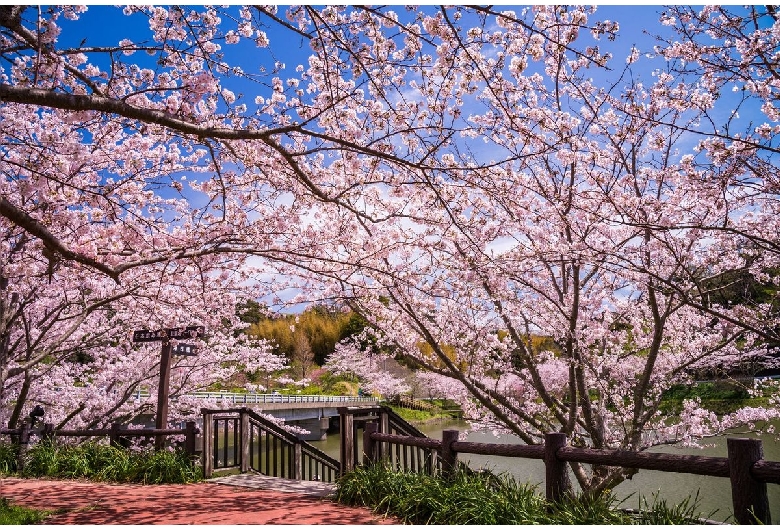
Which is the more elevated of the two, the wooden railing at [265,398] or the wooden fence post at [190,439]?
the wooden fence post at [190,439]

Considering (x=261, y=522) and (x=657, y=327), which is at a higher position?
(x=657, y=327)

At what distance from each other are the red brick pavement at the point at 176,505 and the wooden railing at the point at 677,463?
1149mm

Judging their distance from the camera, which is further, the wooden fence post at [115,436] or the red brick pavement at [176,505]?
the wooden fence post at [115,436]

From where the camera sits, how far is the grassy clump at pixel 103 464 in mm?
7602

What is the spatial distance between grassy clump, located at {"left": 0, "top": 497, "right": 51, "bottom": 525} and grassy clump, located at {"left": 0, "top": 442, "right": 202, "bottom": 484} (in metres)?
2.21

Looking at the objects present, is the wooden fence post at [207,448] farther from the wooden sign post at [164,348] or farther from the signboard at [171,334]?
the signboard at [171,334]

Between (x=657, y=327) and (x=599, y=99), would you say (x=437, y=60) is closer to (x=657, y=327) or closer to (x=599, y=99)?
(x=599, y=99)

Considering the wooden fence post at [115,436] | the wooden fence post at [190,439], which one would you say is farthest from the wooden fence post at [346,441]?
the wooden fence post at [115,436]

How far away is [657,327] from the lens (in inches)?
264

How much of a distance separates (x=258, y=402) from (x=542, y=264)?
927 inches

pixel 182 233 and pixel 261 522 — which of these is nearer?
pixel 261 522

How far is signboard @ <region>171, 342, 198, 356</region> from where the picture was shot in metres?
9.20

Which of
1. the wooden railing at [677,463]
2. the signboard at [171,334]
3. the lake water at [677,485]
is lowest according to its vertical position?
the lake water at [677,485]

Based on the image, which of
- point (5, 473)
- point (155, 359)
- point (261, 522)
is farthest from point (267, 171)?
point (155, 359)
